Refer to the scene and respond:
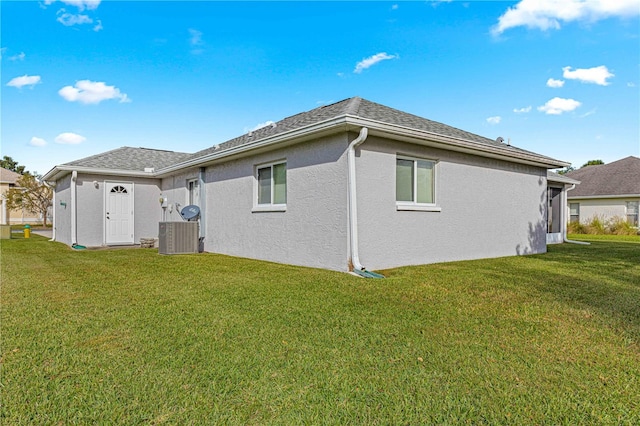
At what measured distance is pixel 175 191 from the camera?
1377 cm

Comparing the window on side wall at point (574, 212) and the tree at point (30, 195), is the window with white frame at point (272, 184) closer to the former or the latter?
the window on side wall at point (574, 212)

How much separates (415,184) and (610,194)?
A: 21341 millimetres

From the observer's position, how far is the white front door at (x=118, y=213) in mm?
13789

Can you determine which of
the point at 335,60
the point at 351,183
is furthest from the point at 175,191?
the point at 351,183

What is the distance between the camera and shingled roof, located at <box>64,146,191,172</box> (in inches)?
538

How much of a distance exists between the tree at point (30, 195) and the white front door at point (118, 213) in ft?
60.3

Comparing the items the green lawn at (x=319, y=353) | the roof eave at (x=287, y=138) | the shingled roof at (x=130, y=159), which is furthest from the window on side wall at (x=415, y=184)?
the shingled roof at (x=130, y=159)

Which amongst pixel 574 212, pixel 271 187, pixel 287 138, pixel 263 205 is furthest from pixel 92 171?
pixel 574 212

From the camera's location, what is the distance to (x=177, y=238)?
35.5 ft

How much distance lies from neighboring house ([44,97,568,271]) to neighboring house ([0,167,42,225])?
24783 mm

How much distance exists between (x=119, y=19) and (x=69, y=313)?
10.5m

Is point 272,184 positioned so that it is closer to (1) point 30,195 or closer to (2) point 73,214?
(2) point 73,214

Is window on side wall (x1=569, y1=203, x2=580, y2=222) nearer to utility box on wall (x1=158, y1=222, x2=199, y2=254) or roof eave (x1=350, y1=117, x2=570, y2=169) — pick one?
roof eave (x1=350, y1=117, x2=570, y2=169)

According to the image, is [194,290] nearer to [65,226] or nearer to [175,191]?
[175,191]
